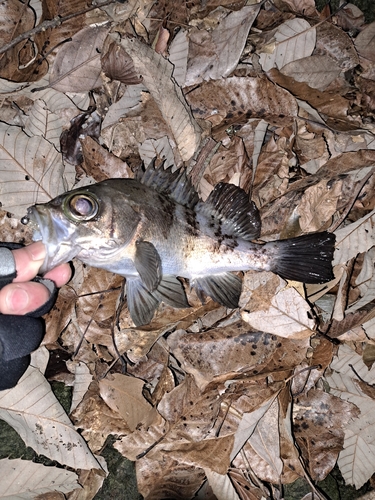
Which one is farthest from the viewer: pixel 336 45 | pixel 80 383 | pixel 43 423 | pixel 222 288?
pixel 336 45

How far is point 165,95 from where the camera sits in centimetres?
356

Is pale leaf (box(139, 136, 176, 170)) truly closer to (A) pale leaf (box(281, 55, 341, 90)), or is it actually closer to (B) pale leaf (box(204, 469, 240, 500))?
(A) pale leaf (box(281, 55, 341, 90))

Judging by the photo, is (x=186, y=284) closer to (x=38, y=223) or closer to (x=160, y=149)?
(x=160, y=149)

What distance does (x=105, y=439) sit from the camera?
356 cm

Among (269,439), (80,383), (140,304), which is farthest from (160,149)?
(269,439)

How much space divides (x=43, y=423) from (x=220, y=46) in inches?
123

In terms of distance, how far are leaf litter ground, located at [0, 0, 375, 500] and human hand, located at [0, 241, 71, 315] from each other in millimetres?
719

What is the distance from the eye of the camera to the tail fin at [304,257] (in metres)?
3.40

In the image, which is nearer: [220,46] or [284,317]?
[284,317]

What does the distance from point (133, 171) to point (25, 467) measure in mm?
2234

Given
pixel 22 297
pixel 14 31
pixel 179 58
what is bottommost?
pixel 22 297

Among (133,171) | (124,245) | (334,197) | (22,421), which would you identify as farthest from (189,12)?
(22,421)

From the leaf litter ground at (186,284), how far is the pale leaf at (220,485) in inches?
0.4

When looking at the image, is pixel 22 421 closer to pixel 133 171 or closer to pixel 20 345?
pixel 20 345
